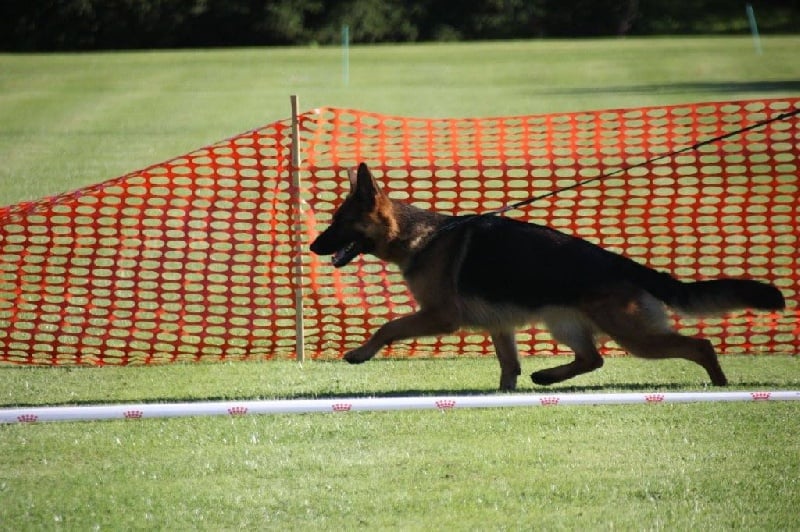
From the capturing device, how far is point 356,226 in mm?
8023

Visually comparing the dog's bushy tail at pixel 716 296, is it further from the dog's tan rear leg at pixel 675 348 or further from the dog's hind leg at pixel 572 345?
the dog's hind leg at pixel 572 345

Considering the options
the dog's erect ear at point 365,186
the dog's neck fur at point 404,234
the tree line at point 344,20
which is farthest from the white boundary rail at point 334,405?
the tree line at point 344,20

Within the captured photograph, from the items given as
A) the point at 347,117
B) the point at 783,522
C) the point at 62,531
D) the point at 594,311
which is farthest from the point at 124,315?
the point at 347,117

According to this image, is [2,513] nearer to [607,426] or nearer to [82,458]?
[82,458]

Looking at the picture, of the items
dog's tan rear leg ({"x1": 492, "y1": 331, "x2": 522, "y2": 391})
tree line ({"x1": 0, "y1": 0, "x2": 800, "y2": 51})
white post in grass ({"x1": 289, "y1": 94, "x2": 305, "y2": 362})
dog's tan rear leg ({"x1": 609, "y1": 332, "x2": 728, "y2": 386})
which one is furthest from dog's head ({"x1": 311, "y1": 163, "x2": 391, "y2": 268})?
tree line ({"x1": 0, "y1": 0, "x2": 800, "y2": 51})

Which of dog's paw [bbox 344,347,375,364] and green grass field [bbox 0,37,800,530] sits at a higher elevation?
green grass field [bbox 0,37,800,530]

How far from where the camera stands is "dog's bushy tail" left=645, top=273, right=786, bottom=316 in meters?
7.59

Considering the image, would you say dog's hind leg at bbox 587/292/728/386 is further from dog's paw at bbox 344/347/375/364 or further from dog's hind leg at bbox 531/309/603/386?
dog's paw at bbox 344/347/375/364

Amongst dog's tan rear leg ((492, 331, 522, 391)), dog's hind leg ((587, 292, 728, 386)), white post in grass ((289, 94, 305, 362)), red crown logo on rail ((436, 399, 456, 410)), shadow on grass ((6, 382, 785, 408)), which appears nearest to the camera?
red crown logo on rail ((436, 399, 456, 410))

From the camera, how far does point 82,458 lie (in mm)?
6480

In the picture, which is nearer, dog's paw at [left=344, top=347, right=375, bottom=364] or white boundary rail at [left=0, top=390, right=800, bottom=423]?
white boundary rail at [left=0, top=390, right=800, bottom=423]

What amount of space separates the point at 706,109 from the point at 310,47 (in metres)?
26.3

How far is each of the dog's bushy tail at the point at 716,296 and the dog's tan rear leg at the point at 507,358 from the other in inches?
38.9

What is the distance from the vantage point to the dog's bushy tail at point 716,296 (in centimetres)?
759
